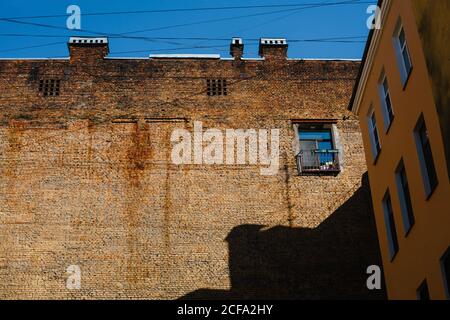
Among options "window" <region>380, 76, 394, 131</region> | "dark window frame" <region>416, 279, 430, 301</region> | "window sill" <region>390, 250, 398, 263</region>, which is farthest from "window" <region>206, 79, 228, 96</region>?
"dark window frame" <region>416, 279, 430, 301</region>

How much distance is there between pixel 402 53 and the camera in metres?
16.6

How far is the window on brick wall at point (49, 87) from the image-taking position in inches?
1083

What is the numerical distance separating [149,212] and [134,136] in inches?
118

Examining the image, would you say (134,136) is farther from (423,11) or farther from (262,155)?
(423,11)

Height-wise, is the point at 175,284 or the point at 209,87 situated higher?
the point at 209,87

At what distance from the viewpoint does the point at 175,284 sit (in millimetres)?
23688

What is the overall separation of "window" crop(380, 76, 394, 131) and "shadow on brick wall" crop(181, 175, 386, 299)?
304 inches

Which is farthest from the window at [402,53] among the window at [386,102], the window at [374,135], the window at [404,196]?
the window at [374,135]

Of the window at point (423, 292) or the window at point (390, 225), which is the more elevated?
the window at point (390, 225)

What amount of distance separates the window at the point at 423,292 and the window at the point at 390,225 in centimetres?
171

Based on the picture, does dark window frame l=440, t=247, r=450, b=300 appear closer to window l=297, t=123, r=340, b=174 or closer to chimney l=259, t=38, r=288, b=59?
window l=297, t=123, r=340, b=174

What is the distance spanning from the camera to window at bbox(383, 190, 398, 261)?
57.5ft

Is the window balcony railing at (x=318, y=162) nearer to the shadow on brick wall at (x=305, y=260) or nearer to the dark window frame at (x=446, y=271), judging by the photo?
the shadow on brick wall at (x=305, y=260)
